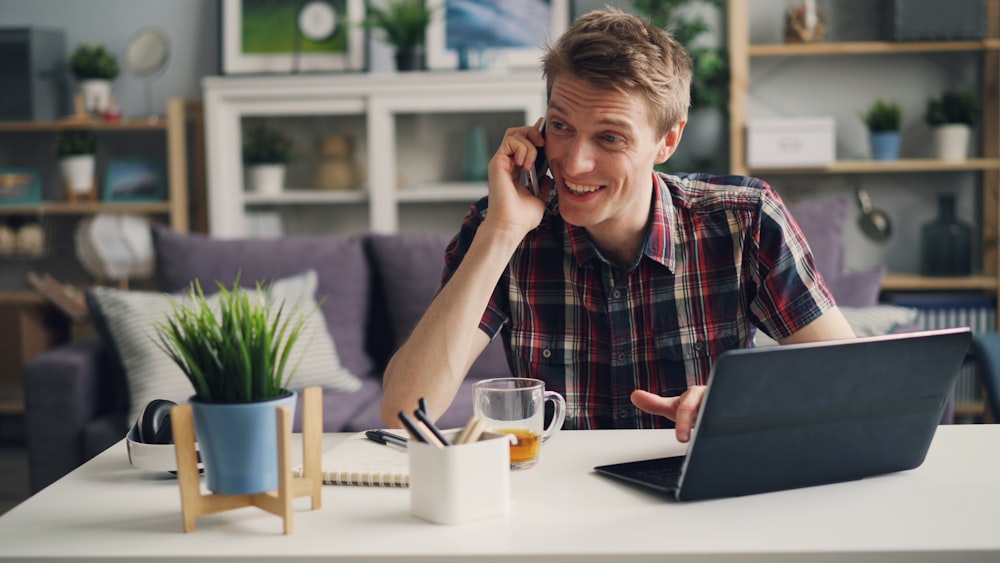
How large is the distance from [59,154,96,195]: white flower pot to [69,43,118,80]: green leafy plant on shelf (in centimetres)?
31

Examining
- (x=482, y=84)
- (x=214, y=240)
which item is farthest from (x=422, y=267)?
(x=482, y=84)

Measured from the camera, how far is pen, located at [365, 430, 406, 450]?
1.21 meters

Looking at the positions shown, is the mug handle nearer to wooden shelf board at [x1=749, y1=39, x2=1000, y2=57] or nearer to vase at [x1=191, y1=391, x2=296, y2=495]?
vase at [x1=191, y1=391, x2=296, y2=495]

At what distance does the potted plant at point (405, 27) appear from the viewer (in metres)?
3.67

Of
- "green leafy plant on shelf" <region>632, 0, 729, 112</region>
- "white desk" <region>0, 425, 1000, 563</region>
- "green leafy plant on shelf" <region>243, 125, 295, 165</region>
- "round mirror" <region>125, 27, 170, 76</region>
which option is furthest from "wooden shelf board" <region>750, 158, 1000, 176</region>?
"white desk" <region>0, 425, 1000, 563</region>

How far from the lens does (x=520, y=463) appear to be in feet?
3.63

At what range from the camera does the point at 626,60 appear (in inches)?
56.1

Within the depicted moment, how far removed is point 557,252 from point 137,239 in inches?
105

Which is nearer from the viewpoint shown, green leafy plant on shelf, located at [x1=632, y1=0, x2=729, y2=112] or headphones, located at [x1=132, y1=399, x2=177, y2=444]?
headphones, located at [x1=132, y1=399, x2=177, y2=444]

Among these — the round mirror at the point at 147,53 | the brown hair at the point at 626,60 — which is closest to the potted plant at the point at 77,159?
the round mirror at the point at 147,53

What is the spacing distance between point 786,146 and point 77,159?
105 inches

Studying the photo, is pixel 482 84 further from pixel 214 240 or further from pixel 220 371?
pixel 220 371

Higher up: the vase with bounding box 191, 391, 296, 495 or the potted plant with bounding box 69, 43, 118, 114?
the potted plant with bounding box 69, 43, 118, 114

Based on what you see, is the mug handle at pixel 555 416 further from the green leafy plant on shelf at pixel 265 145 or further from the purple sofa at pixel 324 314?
the green leafy plant on shelf at pixel 265 145
